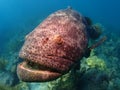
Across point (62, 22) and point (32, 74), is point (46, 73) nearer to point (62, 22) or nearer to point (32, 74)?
point (32, 74)

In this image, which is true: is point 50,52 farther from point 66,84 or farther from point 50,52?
point 66,84

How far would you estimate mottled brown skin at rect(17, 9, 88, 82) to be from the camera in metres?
4.24

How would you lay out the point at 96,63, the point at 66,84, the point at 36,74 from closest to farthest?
the point at 36,74
the point at 66,84
the point at 96,63

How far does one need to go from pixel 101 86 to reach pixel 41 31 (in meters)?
3.11

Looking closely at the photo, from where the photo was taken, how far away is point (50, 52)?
429 centimetres

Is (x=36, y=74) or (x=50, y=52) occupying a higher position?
(x=50, y=52)

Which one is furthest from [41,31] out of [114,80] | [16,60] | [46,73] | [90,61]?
[16,60]

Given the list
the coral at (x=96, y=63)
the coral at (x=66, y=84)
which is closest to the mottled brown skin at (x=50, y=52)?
the coral at (x=66, y=84)

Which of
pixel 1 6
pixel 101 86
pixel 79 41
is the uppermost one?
pixel 1 6

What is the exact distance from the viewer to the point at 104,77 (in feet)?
23.3

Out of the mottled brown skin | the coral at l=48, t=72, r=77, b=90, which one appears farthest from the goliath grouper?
the coral at l=48, t=72, r=77, b=90

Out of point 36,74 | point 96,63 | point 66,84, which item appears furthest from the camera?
point 96,63

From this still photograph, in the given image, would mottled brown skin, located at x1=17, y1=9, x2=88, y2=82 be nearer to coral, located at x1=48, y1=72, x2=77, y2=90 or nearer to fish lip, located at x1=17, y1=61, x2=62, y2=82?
fish lip, located at x1=17, y1=61, x2=62, y2=82

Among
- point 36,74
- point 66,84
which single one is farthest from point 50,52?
point 66,84
